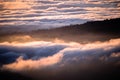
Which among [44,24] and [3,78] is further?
[44,24]

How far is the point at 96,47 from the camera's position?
19.3 m

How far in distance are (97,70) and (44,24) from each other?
9.84 m

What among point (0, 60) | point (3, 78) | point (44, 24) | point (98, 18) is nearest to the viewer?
point (3, 78)

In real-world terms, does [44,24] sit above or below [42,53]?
above

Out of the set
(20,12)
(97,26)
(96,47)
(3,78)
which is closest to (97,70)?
(96,47)

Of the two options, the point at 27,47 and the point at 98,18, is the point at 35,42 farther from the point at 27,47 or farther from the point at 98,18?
the point at 98,18

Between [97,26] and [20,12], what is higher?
[20,12]

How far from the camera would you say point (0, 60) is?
18.5m

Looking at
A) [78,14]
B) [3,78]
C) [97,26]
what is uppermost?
[78,14]

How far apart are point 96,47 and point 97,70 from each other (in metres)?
2.79

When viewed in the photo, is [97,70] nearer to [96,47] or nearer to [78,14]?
[96,47]

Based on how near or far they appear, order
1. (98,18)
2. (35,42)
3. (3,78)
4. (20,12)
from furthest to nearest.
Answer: (20,12) < (98,18) < (35,42) < (3,78)

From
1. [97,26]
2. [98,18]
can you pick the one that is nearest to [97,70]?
[97,26]

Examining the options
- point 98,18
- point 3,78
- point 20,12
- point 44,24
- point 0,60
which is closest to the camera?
point 3,78
